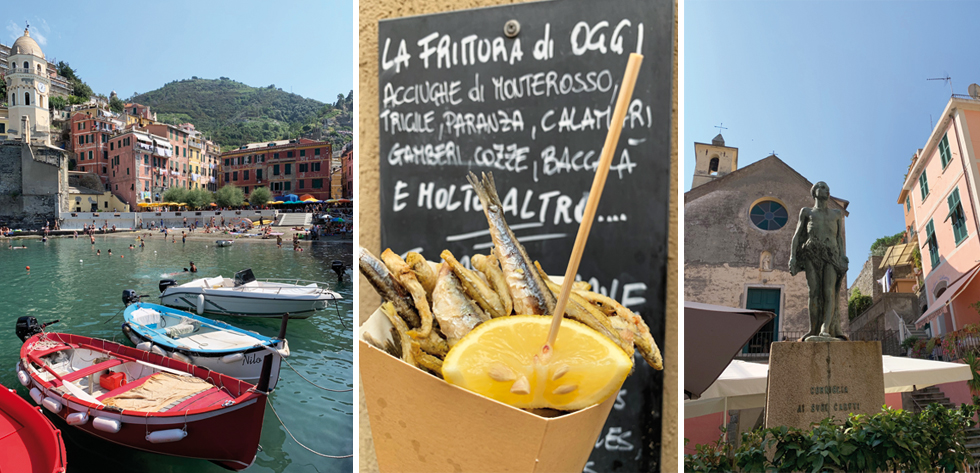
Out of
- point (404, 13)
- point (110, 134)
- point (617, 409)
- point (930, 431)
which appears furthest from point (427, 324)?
point (110, 134)

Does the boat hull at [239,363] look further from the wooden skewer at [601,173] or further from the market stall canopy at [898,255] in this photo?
the wooden skewer at [601,173]

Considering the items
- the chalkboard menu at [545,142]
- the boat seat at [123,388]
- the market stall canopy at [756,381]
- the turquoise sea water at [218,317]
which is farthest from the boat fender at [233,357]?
the chalkboard menu at [545,142]

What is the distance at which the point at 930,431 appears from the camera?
3736 millimetres

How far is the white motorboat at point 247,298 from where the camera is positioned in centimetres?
1666

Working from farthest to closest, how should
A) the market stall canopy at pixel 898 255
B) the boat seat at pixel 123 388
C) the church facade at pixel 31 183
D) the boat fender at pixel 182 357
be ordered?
the church facade at pixel 31 183, the boat fender at pixel 182 357, the boat seat at pixel 123 388, the market stall canopy at pixel 898 255

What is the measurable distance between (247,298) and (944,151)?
17.1 m

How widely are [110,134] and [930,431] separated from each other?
65128mm

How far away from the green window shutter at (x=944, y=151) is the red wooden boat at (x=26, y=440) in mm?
11314

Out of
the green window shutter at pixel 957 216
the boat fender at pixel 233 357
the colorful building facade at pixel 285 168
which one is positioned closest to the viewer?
the green window shutter at pixel 957 216

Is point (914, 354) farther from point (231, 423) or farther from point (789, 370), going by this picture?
point (231, 423)

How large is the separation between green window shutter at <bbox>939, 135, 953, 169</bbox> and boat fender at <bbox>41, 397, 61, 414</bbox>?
13111 mm

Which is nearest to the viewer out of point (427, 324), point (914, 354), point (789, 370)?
point (427, 324)

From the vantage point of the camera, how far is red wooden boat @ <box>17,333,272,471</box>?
7738 millimetres

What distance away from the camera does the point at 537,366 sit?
819 mm
